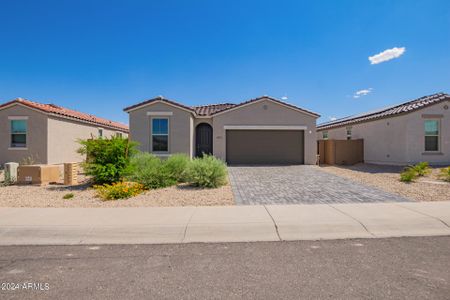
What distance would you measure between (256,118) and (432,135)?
10583mm

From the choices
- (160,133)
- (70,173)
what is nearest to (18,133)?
(70,173)

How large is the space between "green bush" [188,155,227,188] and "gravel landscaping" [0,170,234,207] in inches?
12.5

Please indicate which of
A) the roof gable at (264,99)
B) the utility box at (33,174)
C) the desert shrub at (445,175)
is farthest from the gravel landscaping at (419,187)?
the utility box at (33,174)

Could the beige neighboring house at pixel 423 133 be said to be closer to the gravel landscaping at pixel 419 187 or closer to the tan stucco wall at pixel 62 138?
the gravel landscaping at pixel 419 187

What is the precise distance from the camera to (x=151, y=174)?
8.24 meters

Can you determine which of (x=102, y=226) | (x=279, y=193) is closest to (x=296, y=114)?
(x=279, y=193)

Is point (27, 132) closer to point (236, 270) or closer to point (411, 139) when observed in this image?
point (236, 270)

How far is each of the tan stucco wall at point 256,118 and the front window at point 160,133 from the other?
3.20 m

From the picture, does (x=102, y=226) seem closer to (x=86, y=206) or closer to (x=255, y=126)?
(x=86, y=206)

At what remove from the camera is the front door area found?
Result: 15.5 meters

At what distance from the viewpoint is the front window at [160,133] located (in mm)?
13734

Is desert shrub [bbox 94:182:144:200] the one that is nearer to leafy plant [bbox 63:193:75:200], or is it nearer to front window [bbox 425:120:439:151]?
leafy plant [bbox 63:193:75:200]

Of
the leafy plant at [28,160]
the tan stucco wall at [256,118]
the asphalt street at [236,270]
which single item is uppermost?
the tan stucco wall at [256,118]

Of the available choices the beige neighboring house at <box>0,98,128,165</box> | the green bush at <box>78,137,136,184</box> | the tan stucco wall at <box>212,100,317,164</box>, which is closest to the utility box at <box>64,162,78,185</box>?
the green bush at <box>78,137,136,184</box>
